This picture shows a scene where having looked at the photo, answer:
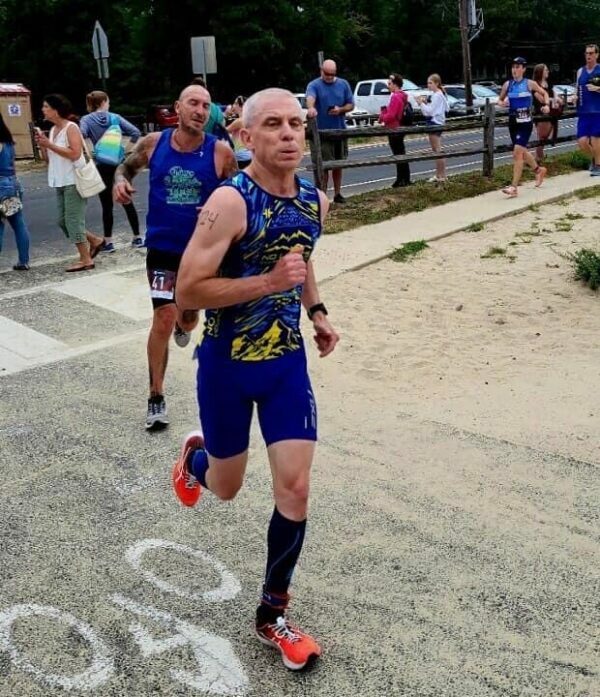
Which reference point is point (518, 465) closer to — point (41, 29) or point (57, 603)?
point (57, 603)

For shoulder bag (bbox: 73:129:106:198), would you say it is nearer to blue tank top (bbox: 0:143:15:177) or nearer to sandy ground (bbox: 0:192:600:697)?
blue tank top (bbox: 0:143:15:177)

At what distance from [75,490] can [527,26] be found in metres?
70.0

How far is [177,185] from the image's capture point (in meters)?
4.74

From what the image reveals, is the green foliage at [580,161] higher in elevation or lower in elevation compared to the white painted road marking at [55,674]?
higher

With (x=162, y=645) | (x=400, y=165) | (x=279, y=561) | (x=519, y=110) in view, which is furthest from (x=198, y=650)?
(x=400, y=165)

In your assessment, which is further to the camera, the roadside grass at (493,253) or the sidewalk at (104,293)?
the roadside grass at (493,253)

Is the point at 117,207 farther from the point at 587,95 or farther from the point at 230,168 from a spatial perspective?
the point at 230,168

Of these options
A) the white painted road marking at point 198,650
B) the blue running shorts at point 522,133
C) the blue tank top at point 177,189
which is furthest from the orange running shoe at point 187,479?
the blue running shorts at point 522,133

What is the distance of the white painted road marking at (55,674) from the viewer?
2.86 metres

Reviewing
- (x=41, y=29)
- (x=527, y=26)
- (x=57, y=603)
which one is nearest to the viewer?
(x=57, y=603)

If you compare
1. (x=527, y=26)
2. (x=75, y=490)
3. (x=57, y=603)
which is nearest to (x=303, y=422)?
(x=57, y=603)

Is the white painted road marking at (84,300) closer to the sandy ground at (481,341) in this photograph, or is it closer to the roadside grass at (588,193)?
the sandy ground at (481,341)

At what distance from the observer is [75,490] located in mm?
4285

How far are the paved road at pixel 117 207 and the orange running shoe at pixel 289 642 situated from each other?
7263 millimetres
